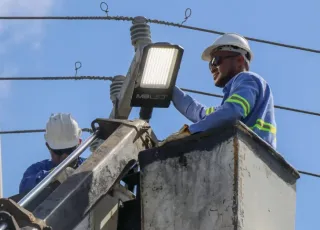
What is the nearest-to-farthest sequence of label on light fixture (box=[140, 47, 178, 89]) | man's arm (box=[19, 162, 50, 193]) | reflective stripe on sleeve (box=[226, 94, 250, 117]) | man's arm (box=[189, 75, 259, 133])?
man's arm (box=[189, 75, 259, 133]) → reflective stripe on sleeve (box=[226, 94, 250, 117]) → label on light fixture (box=[140, 47, 178, 89]) → man's arm (box=[19, 162, 50, 193])

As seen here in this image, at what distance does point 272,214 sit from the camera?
4602mm

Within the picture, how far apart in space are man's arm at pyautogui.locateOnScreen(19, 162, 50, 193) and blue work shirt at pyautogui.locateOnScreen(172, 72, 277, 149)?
164 cm

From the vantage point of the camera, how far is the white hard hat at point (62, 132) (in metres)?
7.13

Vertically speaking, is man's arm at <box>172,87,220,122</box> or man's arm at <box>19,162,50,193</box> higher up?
man's arm at <box>172,87,220,122</box>

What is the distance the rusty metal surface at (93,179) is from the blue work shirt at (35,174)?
1.18m

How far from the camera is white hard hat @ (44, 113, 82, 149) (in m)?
7.13

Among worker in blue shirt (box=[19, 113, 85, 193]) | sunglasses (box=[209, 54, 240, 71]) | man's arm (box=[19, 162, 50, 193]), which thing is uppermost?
sunglasses (box=[209, 54, 240, 71])

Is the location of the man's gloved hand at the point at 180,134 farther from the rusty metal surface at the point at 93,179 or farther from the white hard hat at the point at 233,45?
the white hard hat at the point at 233,45

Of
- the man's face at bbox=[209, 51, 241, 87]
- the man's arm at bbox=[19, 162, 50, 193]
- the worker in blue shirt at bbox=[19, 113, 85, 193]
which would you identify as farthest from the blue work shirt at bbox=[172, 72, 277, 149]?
the worker in blue shirt at bbox=[19, 113, 85, 193]

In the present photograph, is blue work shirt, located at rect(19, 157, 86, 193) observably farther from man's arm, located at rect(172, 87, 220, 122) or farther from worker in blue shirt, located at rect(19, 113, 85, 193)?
man's arm, located at rect(172, 87, 220, 122)

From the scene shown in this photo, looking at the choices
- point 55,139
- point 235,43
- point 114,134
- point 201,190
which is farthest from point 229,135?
point 55,139

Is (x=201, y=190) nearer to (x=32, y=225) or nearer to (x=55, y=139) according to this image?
(x=32, y=225)

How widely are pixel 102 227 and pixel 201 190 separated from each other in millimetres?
696

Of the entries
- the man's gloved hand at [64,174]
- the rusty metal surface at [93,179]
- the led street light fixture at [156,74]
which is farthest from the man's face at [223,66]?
the man's gloved hand at [64,174]
